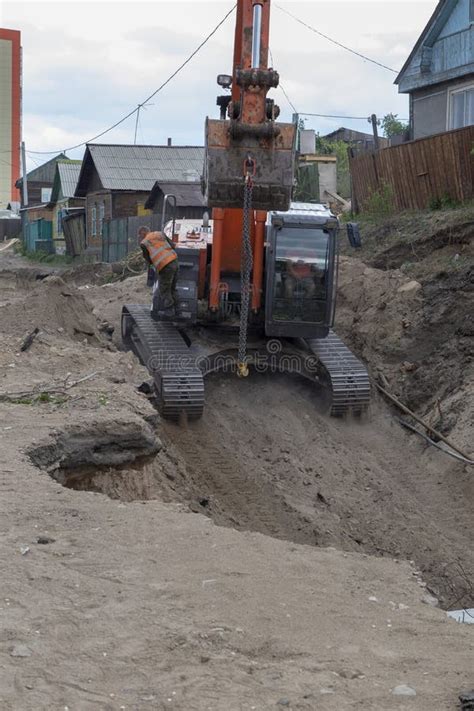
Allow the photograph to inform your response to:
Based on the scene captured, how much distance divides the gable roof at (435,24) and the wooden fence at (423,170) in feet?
14.5

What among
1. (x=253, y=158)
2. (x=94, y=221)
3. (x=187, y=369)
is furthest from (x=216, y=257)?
(x=94, y=221)

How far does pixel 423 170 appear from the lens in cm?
1989

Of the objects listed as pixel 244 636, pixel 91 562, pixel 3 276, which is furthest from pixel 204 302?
pixel 3 276

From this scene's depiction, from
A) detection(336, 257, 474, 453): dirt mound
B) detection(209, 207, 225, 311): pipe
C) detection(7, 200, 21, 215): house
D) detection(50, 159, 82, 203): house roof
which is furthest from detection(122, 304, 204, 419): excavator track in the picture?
detection(7, 200, 21, 215): house

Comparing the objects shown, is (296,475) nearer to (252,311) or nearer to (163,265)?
(252,311)

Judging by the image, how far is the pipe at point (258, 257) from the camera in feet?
44.3

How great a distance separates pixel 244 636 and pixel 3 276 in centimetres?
2444

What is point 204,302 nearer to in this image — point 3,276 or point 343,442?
point 343,442

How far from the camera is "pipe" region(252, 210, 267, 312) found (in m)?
13.5

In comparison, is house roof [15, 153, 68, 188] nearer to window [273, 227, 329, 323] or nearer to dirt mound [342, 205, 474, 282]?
dirt mound [342, 205, 474, 282]

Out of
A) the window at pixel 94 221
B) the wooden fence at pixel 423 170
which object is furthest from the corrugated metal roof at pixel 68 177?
the wooden fence at pixel 423 170

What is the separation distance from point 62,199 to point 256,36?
36945mm

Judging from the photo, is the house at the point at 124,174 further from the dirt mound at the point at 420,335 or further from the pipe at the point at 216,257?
the pipe at the point at 216,257

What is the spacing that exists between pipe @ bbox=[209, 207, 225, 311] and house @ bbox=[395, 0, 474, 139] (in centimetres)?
1263
